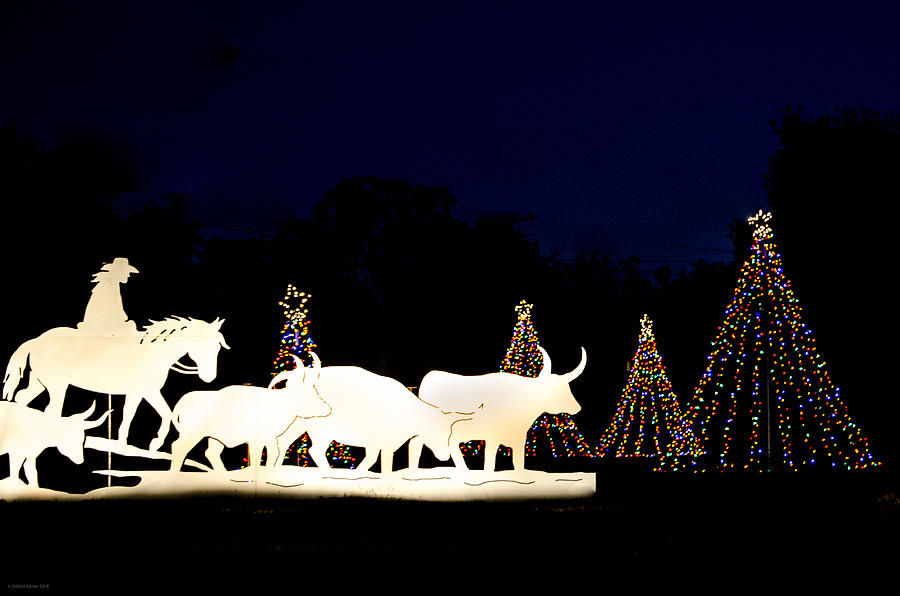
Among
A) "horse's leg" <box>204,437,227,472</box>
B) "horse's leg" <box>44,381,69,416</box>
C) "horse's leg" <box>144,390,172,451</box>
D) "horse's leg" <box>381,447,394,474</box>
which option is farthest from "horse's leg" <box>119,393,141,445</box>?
"horse's leg" <box>381,447,394,474</box>

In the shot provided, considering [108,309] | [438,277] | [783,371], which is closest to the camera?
[108,309]

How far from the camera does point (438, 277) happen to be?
107ft

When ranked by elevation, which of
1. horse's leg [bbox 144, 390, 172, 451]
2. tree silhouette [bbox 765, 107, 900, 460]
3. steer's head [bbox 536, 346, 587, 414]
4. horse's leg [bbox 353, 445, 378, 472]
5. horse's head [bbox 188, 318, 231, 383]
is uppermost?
tree silhouette [bbox 765, 107, 900, 460]

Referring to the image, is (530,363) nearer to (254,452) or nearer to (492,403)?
(492,403)

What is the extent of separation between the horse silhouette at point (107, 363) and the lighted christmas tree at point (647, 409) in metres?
10.7

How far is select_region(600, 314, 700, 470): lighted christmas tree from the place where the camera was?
69.9 feet

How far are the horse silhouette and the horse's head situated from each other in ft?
0.04

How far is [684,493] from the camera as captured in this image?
15.4 meters

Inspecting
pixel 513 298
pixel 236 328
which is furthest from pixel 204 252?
pixel 513 298

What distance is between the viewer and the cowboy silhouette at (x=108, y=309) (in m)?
12.9

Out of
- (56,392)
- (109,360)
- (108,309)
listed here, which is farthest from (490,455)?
(56,392)

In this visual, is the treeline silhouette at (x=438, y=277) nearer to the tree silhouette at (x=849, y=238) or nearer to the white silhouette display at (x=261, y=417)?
the tree silhouette at (x=849, y=238)

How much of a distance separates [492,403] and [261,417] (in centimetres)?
301

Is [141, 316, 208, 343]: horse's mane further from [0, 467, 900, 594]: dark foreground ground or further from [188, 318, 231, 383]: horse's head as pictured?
[0, 467, 900, 594]: dark foreground ground
